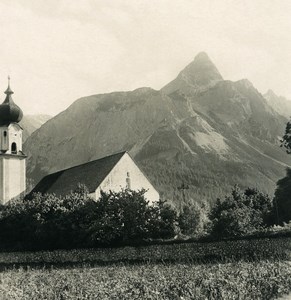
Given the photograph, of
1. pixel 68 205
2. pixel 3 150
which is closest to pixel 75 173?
pixel 3 150

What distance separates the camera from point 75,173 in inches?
2611

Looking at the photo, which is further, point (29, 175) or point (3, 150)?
point (29, 175)

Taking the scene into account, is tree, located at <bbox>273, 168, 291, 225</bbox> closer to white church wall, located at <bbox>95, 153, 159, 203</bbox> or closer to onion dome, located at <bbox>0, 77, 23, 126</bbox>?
white church wall, located at <bbox>95, 153, 159, 203</bbox>

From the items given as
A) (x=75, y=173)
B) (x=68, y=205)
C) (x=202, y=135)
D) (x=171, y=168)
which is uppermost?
(x=202, y=135)

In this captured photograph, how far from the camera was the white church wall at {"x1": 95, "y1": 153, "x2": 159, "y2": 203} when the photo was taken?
57844mm

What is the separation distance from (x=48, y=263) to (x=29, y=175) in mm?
163396

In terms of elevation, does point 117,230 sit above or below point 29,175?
below

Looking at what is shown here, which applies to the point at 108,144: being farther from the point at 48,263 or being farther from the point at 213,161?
the point at 48,263

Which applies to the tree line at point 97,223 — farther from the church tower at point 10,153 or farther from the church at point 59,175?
the church tower at point 10,153

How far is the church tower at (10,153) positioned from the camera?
64619 mm

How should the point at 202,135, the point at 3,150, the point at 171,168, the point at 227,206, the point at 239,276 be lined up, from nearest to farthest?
the point at 239,276, the point at 3,150, the point at 227,206, the point at 171,168, the point at 202,135

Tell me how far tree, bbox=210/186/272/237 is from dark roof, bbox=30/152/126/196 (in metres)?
15.4

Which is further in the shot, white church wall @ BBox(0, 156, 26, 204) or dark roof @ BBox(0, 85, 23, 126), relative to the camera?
white church wall @ BBox(0, 156, 26, 204)

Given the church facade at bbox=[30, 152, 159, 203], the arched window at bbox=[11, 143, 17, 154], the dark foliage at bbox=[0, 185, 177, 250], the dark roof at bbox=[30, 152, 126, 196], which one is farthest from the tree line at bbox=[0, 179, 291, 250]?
the arched window at bbox=[11, 143, 17, 154]
